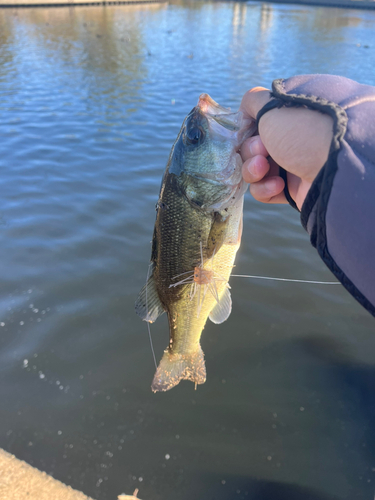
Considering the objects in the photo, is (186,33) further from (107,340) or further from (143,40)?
(107,340)

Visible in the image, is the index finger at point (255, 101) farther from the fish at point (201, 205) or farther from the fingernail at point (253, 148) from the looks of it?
the fingernail at point (253, 148)

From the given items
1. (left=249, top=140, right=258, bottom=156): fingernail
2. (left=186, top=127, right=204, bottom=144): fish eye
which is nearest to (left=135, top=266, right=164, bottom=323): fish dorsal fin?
(left=186, top=127, right=204, bottom=144): fish eye

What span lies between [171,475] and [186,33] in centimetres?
4018

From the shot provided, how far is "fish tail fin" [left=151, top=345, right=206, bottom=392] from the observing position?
287 centimetres

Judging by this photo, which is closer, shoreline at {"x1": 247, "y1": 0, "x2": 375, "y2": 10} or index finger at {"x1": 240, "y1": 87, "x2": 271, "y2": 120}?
index finger at {"x1": 240, "y1": 87, "x2": 271, "y2": 120}

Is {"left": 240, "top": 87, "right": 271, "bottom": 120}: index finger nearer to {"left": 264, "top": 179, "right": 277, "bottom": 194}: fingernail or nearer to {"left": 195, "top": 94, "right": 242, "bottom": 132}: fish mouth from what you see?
Result: {"left": 195, "top": 94, "right": 242, "bottom": 132}: fish mouth

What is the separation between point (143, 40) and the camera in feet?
97.4

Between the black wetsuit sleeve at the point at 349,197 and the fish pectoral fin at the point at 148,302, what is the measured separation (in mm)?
1463

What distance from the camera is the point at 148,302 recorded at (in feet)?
8.70

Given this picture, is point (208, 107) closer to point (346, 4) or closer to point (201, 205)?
point (201, 205)

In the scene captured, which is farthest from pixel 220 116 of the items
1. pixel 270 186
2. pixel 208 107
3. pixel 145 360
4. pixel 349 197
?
pixel 145 360

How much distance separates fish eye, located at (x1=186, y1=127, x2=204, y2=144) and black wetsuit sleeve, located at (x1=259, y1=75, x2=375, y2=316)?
2.80 feet

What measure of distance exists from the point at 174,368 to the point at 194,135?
1926 millimetres

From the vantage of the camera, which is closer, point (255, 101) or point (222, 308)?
point (255, 101)
